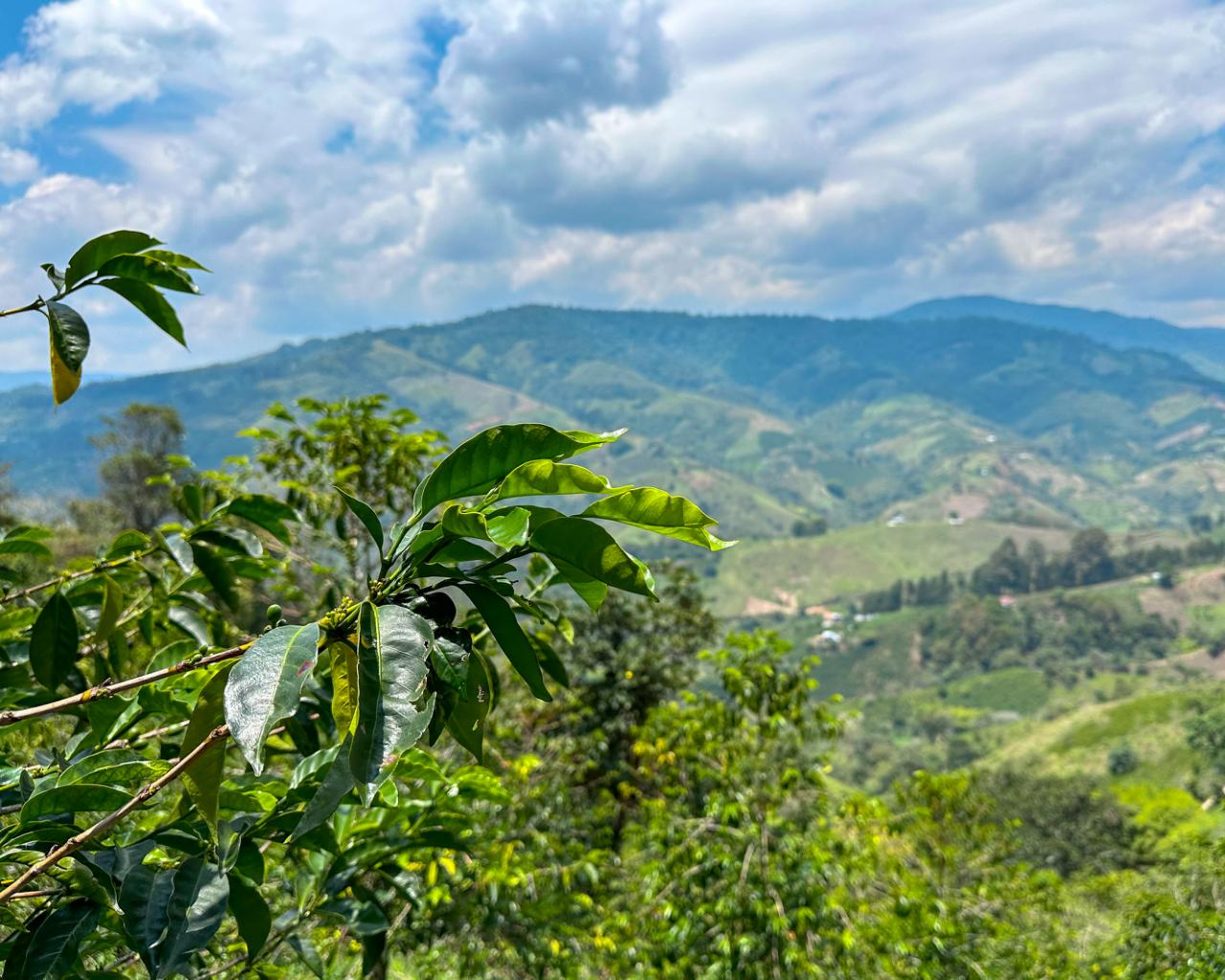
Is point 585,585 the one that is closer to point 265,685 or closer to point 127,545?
point 265,685

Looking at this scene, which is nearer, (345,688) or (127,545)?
(345,688)

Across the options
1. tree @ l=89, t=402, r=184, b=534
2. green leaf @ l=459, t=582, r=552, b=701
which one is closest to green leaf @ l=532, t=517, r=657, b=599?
green leaf @ l=459, t=582, r=552, b=701

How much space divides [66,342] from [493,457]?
0.74 meters

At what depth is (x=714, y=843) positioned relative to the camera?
17.6ft

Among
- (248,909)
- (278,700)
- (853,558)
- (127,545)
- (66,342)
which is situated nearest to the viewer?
(278,700)

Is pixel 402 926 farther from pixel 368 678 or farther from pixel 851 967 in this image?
pixel 368 678

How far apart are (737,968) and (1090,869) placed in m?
36.7

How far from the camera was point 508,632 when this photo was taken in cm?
92

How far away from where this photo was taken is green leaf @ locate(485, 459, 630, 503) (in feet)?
2.50

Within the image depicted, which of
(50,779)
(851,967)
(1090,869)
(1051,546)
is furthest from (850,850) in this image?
(1051,546)

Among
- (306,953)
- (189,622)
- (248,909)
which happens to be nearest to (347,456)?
(189,622)

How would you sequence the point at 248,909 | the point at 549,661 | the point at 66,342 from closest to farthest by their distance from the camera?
the point at 248,909, the point at 66,342, the point at 549,661

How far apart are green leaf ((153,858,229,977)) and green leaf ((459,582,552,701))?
1.48 feet

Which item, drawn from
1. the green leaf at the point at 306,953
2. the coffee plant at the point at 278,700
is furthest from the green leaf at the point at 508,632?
the green leaf at the point at 306,953
